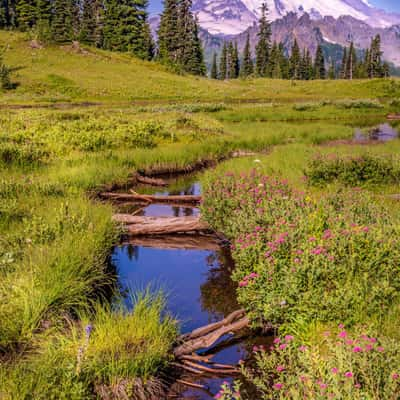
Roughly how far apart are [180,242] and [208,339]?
4.66 metres

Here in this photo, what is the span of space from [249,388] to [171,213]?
7.81 metres

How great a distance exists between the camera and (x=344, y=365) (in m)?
4.00

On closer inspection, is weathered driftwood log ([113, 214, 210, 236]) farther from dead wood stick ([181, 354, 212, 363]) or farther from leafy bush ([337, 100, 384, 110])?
leafy bush ([337, 100, 384, 110])

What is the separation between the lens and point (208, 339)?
598 centimetres

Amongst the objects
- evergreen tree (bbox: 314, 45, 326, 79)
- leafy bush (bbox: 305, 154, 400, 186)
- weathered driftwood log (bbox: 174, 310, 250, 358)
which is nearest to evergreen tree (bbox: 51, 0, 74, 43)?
leafy bush (bbox: 305, 154, 400, 186)

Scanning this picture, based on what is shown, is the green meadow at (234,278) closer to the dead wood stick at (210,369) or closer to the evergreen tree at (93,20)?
the dead wood stick at (210,369)

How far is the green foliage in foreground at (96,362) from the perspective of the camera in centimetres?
425

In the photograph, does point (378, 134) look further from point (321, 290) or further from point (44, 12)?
point (44, 12)

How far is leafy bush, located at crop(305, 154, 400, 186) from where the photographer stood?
43.4 ft

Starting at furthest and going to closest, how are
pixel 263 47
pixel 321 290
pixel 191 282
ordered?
1. pixel 263 47
2. pixel 191 282
3. pixel 321 290

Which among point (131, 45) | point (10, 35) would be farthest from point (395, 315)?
point (131, 45)

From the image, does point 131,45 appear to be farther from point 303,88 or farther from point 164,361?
point 164,361

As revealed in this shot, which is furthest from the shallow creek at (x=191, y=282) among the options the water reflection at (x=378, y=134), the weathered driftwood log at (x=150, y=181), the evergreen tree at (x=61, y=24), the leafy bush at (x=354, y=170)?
the evergreen tree at (x=61, y=24)

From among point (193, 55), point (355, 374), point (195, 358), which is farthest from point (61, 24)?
point (355, 374)
